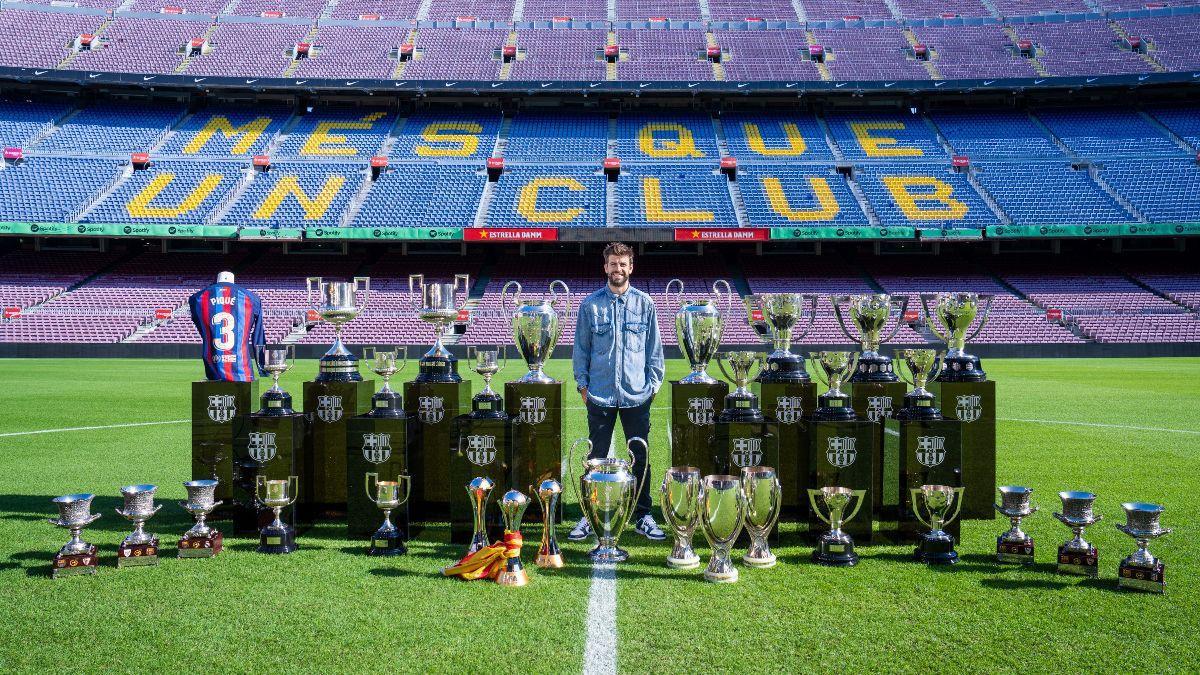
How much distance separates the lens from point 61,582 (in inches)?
167

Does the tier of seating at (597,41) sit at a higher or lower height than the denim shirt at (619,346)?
higher

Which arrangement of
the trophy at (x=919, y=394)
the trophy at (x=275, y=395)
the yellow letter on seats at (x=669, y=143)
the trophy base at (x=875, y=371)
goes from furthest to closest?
the yellow letter on seats at (x=669, y=143) < the trophy base at (x=875, y=371) < the trophy at (x=275, y=395) < the trophy at (x=919, y=394)

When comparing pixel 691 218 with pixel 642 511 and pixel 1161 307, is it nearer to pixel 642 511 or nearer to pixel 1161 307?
pixel 1161 307

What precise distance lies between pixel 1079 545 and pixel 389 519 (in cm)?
391

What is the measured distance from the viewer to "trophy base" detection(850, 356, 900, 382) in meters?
5.80

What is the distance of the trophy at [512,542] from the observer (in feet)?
14.0

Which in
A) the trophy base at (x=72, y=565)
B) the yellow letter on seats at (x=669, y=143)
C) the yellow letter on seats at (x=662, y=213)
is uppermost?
the yellow letter on seats at (x=669, y=143)

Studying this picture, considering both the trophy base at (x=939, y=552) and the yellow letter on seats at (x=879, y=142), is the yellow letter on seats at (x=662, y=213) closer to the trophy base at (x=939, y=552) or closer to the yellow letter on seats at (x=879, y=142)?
the yellow letter on seats at (x=879, y=142)

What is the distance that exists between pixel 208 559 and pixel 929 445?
433 cm

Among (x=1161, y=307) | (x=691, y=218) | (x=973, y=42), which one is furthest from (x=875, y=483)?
(x=973, y=42)

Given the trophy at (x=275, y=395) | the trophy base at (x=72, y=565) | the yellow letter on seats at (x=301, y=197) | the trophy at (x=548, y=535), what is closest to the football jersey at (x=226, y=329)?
the trophy at (x=275, y=395)

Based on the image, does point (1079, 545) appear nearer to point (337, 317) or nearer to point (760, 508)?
point (760, 508)

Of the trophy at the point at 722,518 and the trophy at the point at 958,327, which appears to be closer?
the trophy at the point at 722,518

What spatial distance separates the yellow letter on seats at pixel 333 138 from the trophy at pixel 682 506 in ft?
113
